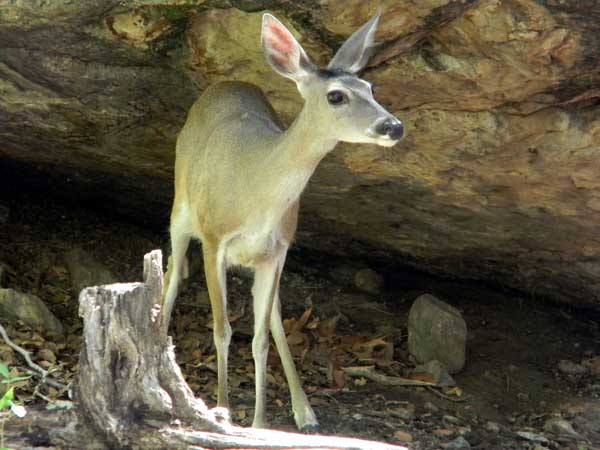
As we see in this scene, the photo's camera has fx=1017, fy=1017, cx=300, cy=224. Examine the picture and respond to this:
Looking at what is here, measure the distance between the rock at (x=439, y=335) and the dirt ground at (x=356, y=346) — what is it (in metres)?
0.14

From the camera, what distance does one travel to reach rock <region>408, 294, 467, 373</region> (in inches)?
303

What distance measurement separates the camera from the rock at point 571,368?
7.82m

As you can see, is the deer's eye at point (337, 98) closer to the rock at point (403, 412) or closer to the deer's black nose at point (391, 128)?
the deer's black nose at point (391, 128)

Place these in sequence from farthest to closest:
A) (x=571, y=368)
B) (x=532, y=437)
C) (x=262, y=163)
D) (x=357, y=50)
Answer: (x=571, y=368) < (x=532, y=437) < (x=262, y=163) < (x=357, y=50)

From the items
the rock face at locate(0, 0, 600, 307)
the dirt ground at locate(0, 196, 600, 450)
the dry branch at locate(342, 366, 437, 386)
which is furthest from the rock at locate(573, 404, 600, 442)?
the rock face at locate(0, 0, 600, 307)

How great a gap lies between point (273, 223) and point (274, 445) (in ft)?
7.62

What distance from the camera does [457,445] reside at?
21.2 ft

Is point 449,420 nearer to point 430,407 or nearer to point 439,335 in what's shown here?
point 430,407

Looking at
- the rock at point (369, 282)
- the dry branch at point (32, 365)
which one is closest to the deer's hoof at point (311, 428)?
the dry branch at point (32, 365)

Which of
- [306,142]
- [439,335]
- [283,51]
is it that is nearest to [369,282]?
[439,335]

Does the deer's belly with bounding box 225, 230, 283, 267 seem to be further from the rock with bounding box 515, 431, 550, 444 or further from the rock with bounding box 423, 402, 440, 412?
the rock with bounding box 515, 431, 550, 444

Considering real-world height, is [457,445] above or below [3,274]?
below

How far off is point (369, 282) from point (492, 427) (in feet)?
8.25

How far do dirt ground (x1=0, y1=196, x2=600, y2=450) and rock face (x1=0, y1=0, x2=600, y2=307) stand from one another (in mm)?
366
